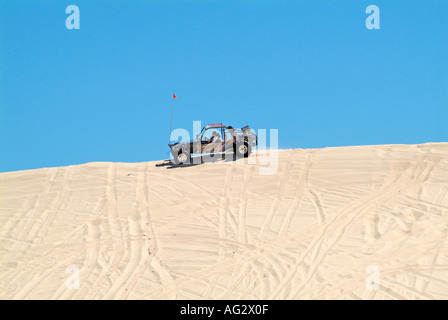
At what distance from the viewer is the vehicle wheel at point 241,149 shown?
2495 cm

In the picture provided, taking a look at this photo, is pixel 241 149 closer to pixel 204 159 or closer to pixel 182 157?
pixel 204 159

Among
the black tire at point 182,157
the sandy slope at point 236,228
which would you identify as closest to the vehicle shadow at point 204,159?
the black tire at point 182,157

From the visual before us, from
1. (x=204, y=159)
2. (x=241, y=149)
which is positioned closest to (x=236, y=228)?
(x=241, y=149)

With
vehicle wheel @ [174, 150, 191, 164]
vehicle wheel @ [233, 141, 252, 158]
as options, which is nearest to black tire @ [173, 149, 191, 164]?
vehicle wheel @ [174, 150, 191, 164]

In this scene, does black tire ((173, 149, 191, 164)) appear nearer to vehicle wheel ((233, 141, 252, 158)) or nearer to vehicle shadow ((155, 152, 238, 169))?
vehicle shadow ((155, 152, 238, 169))

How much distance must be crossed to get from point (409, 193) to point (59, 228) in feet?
36.6

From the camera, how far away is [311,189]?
2103cm

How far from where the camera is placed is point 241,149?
25.0 metres

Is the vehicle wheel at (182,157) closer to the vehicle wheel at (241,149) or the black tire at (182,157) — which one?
the black tire at (182,157)

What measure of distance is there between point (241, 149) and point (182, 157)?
242 cm

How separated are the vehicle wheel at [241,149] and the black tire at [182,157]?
75.7 inches

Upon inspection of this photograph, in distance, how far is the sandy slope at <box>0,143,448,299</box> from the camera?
1519 centimetres

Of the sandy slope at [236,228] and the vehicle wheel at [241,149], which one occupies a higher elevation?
the vehicle wheel at [241,149]

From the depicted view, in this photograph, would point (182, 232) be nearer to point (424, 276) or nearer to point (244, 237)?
point (244, 237)
